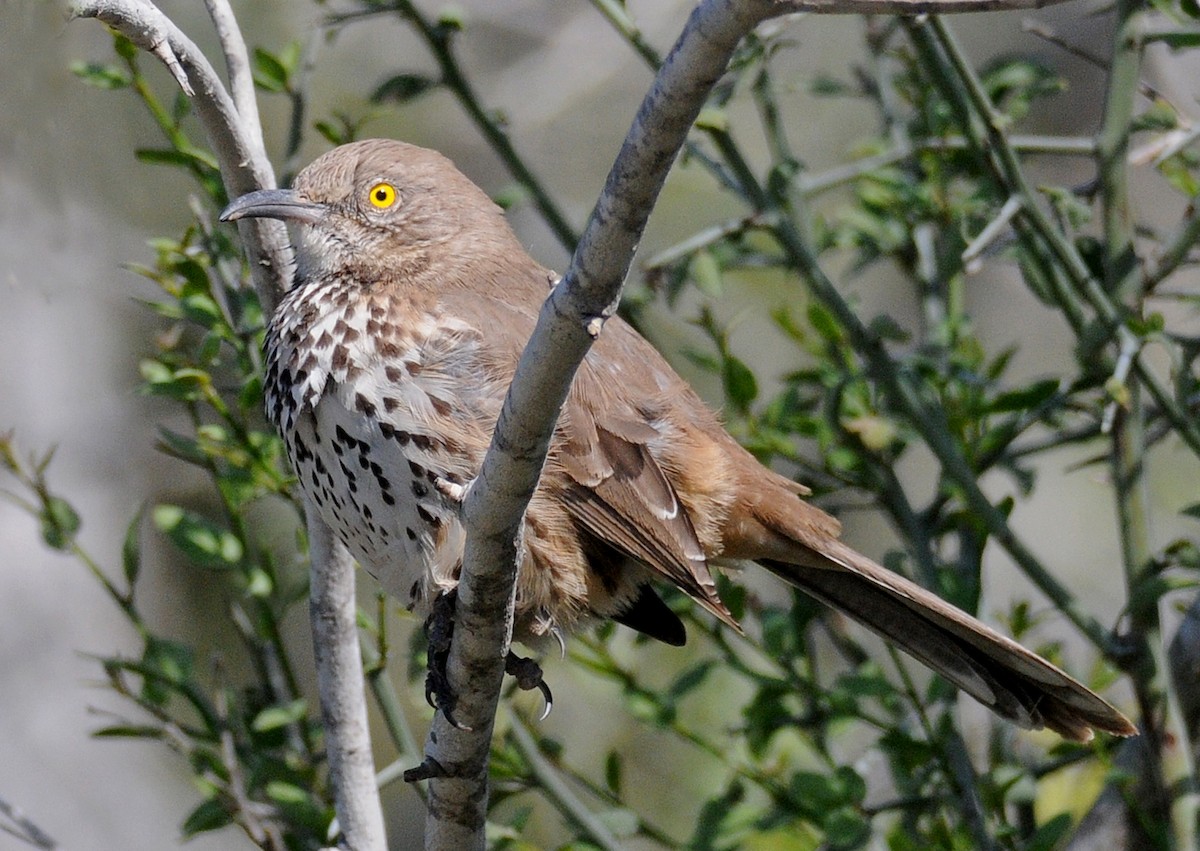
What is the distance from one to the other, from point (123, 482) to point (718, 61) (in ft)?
15.5

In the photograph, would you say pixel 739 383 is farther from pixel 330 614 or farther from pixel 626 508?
pixel 330 614

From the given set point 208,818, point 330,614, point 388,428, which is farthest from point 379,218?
point 208,818

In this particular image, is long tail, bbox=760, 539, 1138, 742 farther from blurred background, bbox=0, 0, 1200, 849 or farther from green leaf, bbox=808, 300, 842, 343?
blurred background, bbox=0, 0, 1200, 849

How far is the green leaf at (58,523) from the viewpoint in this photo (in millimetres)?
3750

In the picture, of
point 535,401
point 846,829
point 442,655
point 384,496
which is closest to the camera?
point 535,401

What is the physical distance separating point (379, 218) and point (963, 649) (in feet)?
5.74

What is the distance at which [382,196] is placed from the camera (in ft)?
12.2

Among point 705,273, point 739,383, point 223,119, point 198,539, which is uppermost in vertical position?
point 223,119

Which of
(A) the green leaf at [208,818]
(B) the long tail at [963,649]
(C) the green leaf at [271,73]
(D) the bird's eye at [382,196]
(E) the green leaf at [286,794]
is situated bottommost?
(A) the green leaf at [208,818]

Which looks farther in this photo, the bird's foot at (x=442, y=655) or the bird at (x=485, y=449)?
the bird at (x=485, y=449)

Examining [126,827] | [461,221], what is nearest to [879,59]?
[461,221]

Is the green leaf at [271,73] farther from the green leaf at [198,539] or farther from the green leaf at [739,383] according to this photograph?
the green leaf at [739,383]

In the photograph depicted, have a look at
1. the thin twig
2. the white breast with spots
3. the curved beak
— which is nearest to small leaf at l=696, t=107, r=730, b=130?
the white breast with spots

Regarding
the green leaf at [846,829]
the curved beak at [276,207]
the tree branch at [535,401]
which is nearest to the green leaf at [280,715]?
Result: the tree branch at [535,401]
